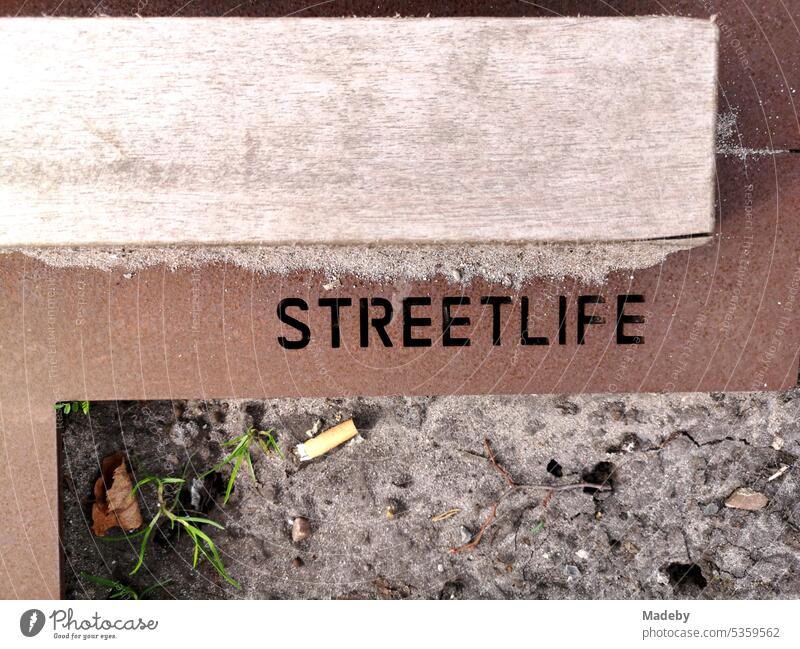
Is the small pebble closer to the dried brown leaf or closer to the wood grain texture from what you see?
the dried brown leaf

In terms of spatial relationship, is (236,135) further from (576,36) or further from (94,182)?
(576,36)

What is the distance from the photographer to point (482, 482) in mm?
1876

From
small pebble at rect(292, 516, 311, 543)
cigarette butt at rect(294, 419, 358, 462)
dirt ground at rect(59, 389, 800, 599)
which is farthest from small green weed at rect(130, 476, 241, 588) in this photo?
cigarette butt at rect(294, 419, 358, 462)

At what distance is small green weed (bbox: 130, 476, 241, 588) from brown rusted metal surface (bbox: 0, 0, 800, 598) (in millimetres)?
240

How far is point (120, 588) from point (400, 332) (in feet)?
3.83

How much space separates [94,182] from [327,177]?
20.1 inches

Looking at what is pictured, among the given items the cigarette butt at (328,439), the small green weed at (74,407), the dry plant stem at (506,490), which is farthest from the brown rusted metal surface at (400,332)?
the dry plant stem at (506,490)

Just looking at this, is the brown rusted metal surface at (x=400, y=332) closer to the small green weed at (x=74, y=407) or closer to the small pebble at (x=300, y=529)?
the small green weed at (x=74, y=407)

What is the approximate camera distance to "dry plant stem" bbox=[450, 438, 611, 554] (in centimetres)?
186

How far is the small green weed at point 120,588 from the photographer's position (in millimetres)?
1874

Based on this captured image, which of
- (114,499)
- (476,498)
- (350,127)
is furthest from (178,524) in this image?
(350,127)

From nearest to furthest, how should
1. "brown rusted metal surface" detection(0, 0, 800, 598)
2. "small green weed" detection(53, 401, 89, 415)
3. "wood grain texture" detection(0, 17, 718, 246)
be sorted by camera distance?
"wood grain texture" detection(0, 17, 718, 246) < "brown rusted metal surface" detection(0, 0, 800, 598) < "small green weed" detection(53, 401, 89, 415)

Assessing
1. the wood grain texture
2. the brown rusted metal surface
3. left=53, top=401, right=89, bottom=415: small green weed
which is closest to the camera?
the wood grain texture
